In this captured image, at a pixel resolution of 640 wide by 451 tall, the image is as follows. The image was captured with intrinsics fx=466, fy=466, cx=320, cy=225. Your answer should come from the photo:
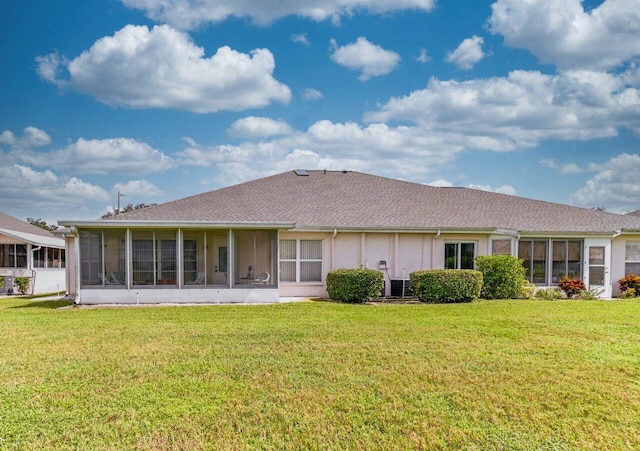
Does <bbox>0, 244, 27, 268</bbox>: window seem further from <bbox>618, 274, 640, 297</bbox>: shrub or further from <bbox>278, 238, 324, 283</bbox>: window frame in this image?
<bbox>618, 274, 640, 297</bbox>: shrub

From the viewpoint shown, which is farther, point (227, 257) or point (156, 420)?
point (227, 257)

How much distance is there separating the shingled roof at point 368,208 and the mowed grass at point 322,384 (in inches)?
261

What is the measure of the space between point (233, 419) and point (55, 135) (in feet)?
69.8

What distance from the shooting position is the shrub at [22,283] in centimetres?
2369

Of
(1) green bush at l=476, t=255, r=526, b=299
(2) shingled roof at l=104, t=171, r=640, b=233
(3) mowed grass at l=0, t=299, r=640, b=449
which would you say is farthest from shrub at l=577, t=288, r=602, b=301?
(3) mowed grass at l=0, t=299, r=640, b=449

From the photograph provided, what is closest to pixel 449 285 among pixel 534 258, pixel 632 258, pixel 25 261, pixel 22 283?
pixel 534 258

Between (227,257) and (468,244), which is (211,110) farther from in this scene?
(468,244)

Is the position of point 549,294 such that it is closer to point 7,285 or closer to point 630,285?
point 630,285

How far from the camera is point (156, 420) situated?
5.22 m

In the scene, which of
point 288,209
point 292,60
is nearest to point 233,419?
point 288,209

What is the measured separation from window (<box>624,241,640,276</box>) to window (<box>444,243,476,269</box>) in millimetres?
6251

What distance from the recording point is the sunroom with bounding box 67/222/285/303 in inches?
599

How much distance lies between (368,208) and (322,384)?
1315 cm

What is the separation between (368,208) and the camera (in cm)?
1905
